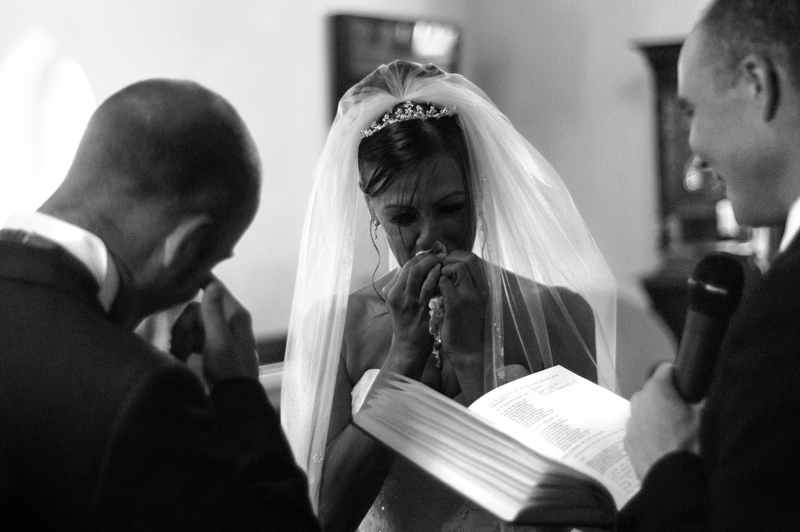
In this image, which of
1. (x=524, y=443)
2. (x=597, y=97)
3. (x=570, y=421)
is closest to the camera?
(x=524, y=443)

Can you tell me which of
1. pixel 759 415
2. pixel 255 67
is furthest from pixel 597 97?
pixel 759 415

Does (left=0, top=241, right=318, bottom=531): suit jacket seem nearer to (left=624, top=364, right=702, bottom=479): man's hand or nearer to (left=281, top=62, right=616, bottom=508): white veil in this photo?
(left=624, top=364, right=702, bottom=479): man's hand

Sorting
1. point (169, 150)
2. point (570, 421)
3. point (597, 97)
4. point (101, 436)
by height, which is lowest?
point (597, 97)

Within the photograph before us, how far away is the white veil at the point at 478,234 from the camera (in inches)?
70.2

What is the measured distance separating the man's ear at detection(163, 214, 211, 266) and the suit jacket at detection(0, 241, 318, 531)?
13 centimetres

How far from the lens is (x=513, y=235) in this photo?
1.85 meters

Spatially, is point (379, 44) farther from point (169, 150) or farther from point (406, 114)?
point (169, 150)

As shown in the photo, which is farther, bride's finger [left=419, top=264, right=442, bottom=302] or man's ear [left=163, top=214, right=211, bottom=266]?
bride's finger [left=419, top=264, right=442, bottom=302]

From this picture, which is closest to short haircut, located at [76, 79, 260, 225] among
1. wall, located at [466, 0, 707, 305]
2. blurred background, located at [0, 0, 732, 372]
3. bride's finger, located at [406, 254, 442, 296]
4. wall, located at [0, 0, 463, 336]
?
bride's finger, located at [406, 254, 442, 296]

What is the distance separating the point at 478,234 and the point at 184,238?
39.4 inches

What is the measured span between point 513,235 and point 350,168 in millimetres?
390

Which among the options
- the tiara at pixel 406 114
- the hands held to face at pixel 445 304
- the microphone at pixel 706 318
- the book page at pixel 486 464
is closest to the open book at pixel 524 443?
the book page at pixel 486 464

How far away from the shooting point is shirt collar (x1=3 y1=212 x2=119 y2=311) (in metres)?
0.95

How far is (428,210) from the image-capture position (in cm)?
175
